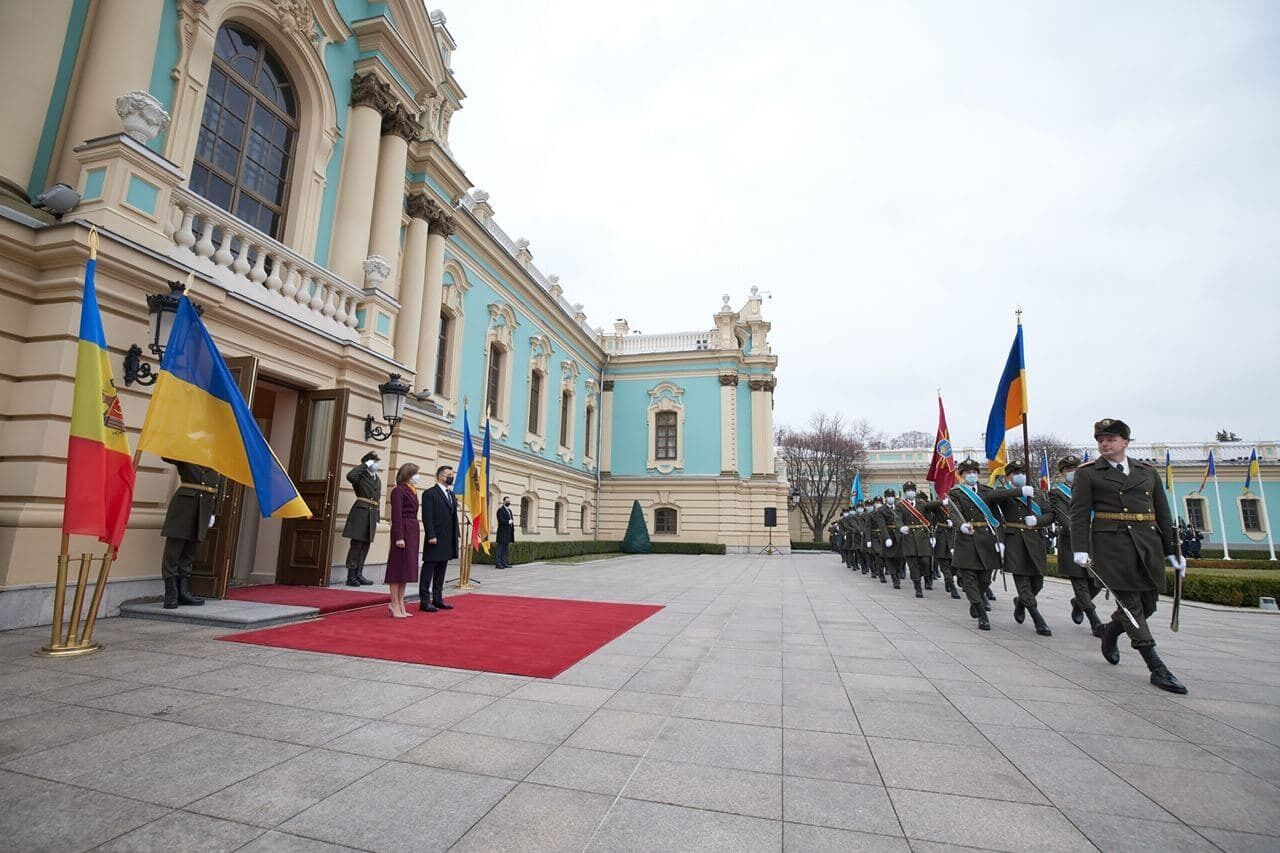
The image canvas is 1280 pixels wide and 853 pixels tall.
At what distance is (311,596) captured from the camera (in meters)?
7.64

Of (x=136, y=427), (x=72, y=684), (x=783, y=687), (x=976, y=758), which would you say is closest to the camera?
(x=976, y=758)

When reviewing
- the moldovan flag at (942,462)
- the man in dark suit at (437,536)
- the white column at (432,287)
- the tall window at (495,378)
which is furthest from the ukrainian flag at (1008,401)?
the tall window at (495,378)

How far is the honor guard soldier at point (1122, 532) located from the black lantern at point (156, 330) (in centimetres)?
896

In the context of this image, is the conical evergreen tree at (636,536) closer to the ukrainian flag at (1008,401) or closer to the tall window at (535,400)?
the tall window at (535,400)

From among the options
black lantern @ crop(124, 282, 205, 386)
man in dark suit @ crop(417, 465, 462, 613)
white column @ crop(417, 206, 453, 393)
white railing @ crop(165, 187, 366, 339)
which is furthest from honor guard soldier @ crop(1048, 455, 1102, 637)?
white column @ crop(417, 206, 453, 393)

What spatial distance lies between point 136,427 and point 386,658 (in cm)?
427

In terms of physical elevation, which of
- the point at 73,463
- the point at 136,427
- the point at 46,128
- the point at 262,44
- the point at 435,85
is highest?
the point at 435,85

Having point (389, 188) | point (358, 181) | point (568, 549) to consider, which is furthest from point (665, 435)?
point (358, 181)

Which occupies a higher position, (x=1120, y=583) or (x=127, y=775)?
(x=1120, y=583)

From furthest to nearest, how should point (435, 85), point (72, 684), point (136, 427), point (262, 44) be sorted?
point (435, 85) → point (262, 44) → point (136, 427) → point (72, 684)

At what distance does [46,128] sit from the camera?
6.57 meters

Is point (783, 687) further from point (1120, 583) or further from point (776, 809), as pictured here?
point (1120, 583)

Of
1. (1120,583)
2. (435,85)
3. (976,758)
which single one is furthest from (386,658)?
(435,85)

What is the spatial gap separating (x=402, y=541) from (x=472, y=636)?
64.9 inches
